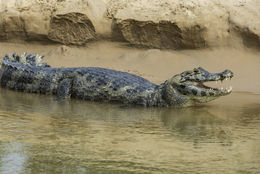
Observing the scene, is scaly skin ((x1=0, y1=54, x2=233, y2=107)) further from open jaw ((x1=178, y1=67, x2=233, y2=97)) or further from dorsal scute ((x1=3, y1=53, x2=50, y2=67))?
dorsal scute ((x1=3, y1=53, x2=50, y2=67))

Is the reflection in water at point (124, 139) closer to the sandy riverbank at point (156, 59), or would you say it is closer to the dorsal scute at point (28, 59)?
the dorsal scute at point (28, 59)

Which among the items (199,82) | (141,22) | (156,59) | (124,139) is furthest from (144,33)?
(124,139)

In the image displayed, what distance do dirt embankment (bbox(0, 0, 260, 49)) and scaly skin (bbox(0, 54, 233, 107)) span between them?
4.26 meters

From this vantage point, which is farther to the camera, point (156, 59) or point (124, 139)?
point (156, 59)

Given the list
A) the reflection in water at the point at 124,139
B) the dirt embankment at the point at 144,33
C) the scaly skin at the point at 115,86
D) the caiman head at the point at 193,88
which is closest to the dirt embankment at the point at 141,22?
the dirt embankment at the point at 144,33

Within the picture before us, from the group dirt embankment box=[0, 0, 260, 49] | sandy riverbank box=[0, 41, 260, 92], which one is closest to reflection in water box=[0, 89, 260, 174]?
sandy riverbank box=[0, 41, 260, 92]

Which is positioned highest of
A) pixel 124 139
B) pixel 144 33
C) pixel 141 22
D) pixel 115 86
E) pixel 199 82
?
pixel 141 22

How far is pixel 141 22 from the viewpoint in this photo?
11906 mm

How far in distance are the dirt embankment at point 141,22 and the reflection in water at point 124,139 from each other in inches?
208

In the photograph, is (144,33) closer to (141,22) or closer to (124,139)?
(141,22)

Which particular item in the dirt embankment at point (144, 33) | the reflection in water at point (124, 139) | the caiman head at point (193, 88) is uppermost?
the dirt embankment at point (144, 33)

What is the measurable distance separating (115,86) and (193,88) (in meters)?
1.28

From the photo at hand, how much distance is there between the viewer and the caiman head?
6805mm

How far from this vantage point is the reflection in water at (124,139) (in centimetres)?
318
